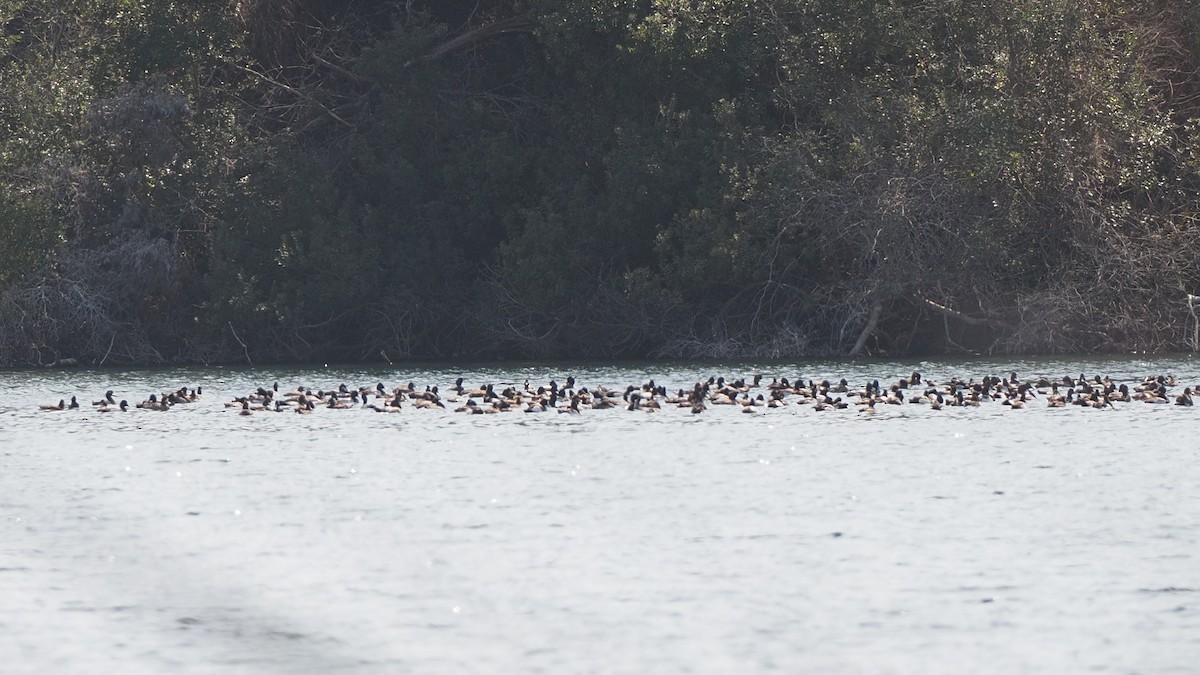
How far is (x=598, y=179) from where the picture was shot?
44750mm

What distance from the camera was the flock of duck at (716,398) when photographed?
2808 cm

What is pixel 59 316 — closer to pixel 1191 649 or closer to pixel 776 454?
pixel 776 454

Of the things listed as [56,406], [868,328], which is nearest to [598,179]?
[868,328]

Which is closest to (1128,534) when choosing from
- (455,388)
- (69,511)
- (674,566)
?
(674,566)

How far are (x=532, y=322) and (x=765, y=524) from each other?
29.0 m

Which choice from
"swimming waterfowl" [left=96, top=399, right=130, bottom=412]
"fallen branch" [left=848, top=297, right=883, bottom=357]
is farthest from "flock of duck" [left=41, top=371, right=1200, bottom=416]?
"fallen branch" [left=848, top=297, right=883, bottom=357]

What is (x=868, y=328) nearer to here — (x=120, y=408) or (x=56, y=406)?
(x=120, y=408)

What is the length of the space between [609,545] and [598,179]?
1180 inches

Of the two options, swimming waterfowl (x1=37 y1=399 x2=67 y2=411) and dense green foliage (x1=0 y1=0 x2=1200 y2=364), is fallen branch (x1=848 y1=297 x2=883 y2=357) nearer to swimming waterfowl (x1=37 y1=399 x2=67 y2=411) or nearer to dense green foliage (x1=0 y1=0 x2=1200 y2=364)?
dense green foliage (x1=0 y1=0 x2=1200 y2=364)

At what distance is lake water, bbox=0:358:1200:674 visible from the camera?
11.4 meters

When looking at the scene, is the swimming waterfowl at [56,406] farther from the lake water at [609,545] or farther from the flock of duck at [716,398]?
the lake water at [609,545]

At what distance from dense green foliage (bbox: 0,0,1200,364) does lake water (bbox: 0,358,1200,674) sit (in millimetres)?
14707

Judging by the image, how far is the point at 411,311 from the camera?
149 ft

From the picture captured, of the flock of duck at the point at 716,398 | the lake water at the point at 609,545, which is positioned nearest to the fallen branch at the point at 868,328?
the flock of duck at the point at 716,398
